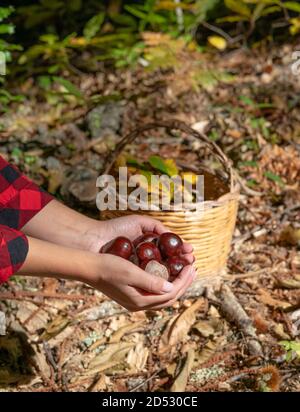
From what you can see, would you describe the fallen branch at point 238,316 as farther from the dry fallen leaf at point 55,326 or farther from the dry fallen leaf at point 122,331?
the dry fallen leaf at point 55,326

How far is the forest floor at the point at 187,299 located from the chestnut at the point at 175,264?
1.31 ft

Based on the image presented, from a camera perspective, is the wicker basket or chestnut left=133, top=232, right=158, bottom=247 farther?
the wicker basket

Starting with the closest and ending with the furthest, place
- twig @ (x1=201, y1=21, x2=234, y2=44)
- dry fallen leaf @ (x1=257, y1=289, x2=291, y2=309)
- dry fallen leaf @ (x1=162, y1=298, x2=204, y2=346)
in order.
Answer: dry fallen leaf @ (x1=162, y1=298, x2=204, y2=346) < dry fallen leaf @ (x1=257, y1=289, x2=291, y2=309) < twig @ (x1=201, y1=21, x2=234, y2=44)

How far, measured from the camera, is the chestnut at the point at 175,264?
2430 millimetres

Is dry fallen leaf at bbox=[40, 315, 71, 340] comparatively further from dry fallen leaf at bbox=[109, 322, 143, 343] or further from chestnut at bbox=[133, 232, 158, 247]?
chestnut at bbox=[133, 232, 158, 247]

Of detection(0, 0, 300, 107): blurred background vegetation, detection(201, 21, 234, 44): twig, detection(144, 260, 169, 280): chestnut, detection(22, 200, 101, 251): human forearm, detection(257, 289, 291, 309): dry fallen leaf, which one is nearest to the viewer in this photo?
detection(144, 260, 169, 280): chestnut

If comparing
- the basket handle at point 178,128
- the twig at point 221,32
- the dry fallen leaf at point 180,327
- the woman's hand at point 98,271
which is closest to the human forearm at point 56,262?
the woman's hand at point 98,271

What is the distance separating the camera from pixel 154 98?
15.5 feet

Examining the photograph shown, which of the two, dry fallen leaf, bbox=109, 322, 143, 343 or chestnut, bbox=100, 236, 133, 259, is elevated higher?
chestnut, bbox=100, 236, 133, 259

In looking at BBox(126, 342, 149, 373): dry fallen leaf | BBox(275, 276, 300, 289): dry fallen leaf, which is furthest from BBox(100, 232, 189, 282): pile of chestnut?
BBox(275, 276, 300, 289): dry fallen leaf

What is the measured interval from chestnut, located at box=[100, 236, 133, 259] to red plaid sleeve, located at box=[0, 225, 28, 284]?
1.60 ft

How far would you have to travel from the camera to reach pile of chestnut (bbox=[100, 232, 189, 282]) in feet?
7.86

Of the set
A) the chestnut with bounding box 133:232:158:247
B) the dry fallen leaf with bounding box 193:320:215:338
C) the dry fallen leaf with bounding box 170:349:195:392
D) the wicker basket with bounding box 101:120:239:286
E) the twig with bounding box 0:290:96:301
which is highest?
the chestnut with bounding box 133:232:158:247
